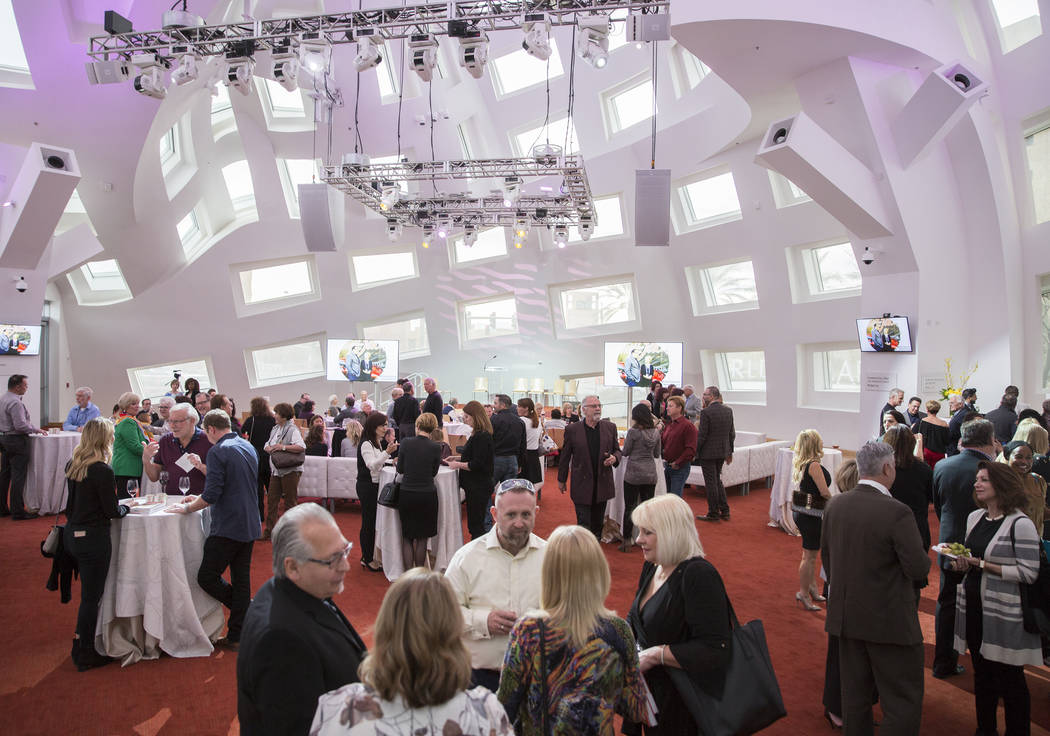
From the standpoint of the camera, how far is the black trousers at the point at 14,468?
22.7 ft

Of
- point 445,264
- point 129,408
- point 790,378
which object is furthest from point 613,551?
point 445,264

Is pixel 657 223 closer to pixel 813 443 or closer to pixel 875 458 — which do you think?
pixel 813 443

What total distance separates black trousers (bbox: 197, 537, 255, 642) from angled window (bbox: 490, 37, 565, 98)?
1289 cm

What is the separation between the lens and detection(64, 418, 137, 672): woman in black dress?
11.7ft

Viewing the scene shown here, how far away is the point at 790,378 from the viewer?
12.7 metres

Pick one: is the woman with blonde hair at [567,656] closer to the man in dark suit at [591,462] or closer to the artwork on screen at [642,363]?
the man in dark suit at [591,462]

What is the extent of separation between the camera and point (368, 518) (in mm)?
5570

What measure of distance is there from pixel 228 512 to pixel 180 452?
1.00 m

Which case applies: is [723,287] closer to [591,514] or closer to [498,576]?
Answer: [591,514]

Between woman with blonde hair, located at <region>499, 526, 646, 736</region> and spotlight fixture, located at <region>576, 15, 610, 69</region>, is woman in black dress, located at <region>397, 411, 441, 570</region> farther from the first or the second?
spotlight fixture, located at <region>576, 15, 610, 69</region>

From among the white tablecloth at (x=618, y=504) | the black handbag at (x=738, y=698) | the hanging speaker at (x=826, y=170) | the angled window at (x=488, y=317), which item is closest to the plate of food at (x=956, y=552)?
the black handbag at (x=738, y=698)

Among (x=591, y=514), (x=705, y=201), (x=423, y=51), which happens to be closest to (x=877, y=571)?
(x=591, y=514)

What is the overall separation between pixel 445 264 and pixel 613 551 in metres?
11.1

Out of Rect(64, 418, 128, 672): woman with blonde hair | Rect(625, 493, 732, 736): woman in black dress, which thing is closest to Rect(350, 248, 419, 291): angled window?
Rect(64, 418, 128, 672): woman with blonde hair
